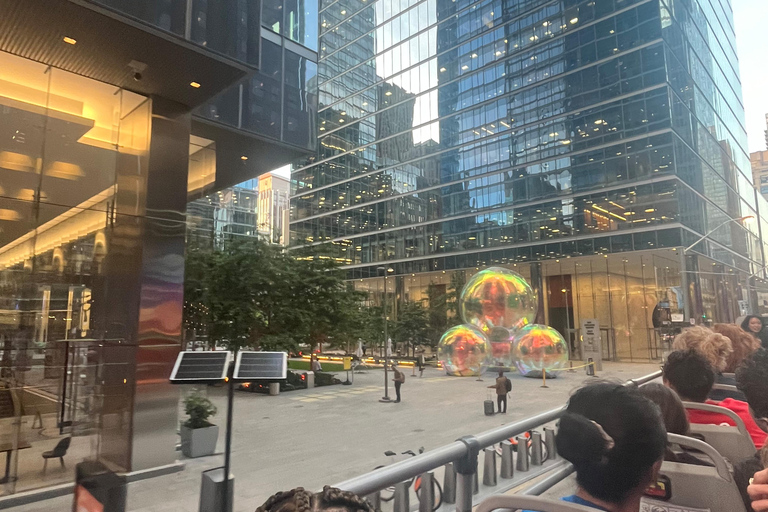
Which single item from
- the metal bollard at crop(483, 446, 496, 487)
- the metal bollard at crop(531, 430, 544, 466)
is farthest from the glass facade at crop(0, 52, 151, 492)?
the metal bollard at crop(531, 430, 544, 466)

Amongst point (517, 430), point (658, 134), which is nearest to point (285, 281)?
point (517, 430)

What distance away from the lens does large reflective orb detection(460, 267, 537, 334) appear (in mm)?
10633

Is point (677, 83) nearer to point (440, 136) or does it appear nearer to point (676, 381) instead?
point (440, 136)

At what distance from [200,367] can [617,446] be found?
3099 mm

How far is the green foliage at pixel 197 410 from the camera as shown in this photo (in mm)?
9633

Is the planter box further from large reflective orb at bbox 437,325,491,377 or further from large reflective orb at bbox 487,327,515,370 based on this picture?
large reflective orb at bbox 487,327,515,370

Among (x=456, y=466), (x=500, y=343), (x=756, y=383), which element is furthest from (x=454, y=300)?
(x=756, y=383)

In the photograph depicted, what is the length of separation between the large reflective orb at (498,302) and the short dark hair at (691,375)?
728 cm

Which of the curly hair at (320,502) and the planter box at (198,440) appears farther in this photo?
the planter box at (198,440)

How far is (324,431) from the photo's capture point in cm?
1252

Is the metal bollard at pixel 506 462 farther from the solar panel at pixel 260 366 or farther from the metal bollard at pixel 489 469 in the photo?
the solar panel at pixel 260 366

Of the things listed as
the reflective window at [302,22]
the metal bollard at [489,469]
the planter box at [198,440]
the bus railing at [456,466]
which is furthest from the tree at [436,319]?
the bus railing at [456,466]

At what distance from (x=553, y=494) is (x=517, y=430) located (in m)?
2.93

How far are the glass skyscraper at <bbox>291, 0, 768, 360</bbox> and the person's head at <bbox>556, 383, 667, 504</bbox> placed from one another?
23.0m
